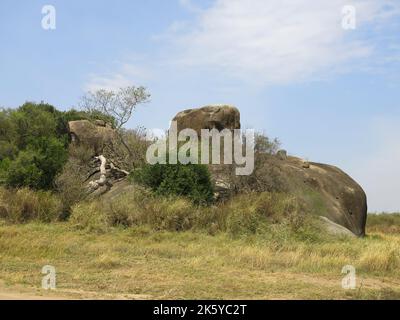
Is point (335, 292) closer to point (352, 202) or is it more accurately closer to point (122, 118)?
point (352, 202)

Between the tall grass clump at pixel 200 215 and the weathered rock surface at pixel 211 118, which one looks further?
the weathered rock surface at pixel 211 118

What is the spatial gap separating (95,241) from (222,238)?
336 centimetres

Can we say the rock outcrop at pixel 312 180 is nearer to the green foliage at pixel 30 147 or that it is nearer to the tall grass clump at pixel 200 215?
the tall grass clump at pixel 200 215

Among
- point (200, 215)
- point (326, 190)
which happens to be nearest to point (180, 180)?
point (200, 215)

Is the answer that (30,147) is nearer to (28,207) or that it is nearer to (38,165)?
(38,165)

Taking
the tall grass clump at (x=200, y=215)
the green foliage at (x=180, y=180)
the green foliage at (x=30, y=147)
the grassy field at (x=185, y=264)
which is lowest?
the grassy field at (x=185, y=264)

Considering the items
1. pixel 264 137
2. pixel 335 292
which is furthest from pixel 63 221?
pixel 335 292

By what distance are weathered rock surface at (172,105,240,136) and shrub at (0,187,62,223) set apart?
24.7 ft

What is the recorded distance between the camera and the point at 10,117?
77.3 feet

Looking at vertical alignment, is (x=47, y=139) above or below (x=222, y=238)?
above

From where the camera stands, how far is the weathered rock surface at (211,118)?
22.8m

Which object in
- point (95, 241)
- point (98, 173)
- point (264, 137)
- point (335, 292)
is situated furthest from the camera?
point (98, 173)

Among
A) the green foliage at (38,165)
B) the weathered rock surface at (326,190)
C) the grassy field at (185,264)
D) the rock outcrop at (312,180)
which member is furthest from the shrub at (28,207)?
the weathered rock surface at (326,190)

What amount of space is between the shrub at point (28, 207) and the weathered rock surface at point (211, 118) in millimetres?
7536
